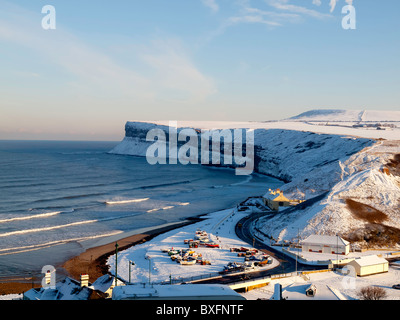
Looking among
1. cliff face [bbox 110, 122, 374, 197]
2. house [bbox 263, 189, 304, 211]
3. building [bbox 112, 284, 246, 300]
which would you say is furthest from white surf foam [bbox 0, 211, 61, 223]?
Result: building [bbox 112, 284, 246, 300]

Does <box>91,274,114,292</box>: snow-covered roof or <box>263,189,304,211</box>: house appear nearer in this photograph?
<box>91,274,114,292</box>: snow-covered roof

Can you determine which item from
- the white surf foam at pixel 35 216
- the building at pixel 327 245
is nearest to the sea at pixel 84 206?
the white surf foam at pixel 35 216

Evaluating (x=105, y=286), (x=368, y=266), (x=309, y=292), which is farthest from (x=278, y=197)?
(x=105, y=286)

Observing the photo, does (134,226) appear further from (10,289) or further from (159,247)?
(10,289)

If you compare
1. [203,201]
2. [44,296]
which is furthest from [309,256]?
[203,201]

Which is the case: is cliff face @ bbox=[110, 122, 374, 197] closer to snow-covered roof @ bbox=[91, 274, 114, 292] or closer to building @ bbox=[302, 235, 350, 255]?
building @ bbox=[302, 235, 350, 255]

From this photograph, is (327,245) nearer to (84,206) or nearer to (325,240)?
(325,240)

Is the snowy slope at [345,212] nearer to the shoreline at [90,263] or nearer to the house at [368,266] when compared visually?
the house at [368,266]
